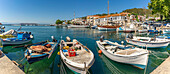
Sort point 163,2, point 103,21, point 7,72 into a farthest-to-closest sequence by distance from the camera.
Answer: point 103,21
point 163,2
point 7,72

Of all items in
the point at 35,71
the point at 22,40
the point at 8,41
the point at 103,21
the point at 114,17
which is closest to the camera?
the point at 35,71

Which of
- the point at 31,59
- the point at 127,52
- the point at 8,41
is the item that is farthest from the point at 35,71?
the point at 8,41

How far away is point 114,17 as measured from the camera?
8531 cm

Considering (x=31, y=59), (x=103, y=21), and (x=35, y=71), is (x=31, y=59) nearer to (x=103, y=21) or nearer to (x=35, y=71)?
(x=35, y=71)

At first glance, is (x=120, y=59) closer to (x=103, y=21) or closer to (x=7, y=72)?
(x=7, y=72)

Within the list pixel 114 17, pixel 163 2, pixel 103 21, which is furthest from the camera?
pixel 103 21

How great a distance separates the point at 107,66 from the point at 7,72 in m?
10.8

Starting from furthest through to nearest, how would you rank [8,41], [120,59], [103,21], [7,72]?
[103,21] → [8,41] → [120,59] → [7,72]

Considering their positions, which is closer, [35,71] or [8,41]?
[35,71]

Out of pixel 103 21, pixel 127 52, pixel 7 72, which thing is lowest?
pixel 127 52

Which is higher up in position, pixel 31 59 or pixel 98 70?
pixel 31 59

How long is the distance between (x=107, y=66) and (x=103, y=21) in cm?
8985

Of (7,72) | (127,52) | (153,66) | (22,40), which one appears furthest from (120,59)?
(22,40)

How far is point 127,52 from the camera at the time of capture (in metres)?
11.8
